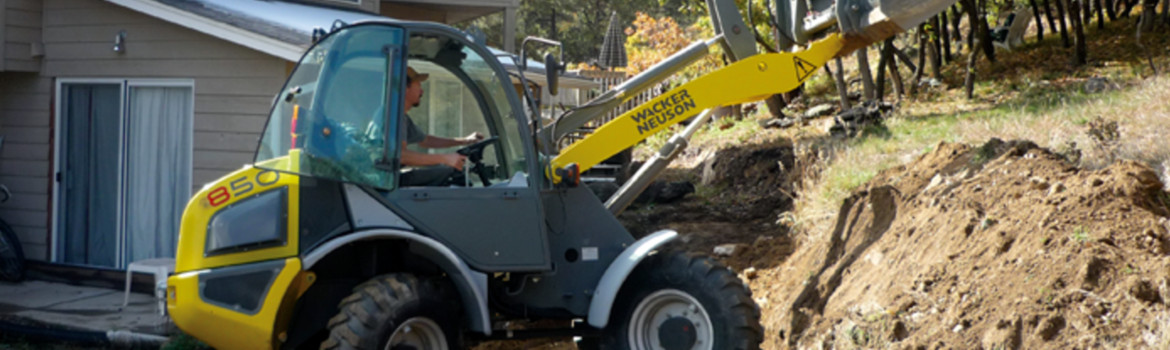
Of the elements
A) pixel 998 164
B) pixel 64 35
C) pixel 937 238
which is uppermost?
pixel 64 35

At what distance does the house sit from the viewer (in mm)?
9727

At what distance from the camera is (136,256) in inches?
404

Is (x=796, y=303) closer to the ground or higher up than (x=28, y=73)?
closer to the ground

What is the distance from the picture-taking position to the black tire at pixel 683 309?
5953 mm

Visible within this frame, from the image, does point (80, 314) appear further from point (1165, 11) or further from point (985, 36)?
point (1165, 11)

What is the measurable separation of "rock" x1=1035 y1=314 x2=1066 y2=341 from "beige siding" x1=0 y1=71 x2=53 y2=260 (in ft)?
30.4

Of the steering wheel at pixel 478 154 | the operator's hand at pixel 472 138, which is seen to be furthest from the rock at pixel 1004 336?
the operator's hand at pixel 472 138

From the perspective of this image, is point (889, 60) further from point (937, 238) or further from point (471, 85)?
point (471, 85)

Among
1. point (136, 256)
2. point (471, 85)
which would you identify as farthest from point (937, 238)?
point (136, 256)

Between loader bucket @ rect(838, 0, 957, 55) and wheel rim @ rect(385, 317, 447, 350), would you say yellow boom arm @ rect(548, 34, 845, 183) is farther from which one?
wheel rim @ rect(385, 317, 447, 350)

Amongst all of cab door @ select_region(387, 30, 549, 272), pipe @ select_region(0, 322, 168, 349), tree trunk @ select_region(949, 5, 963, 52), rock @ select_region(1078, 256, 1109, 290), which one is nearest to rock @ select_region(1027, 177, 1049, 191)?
rock @ select_region(1078, 256, 1109, 290)

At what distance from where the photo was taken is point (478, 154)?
6.46m

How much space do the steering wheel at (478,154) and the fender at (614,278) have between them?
3.07 feet

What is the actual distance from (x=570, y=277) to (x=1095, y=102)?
743 centimetres
